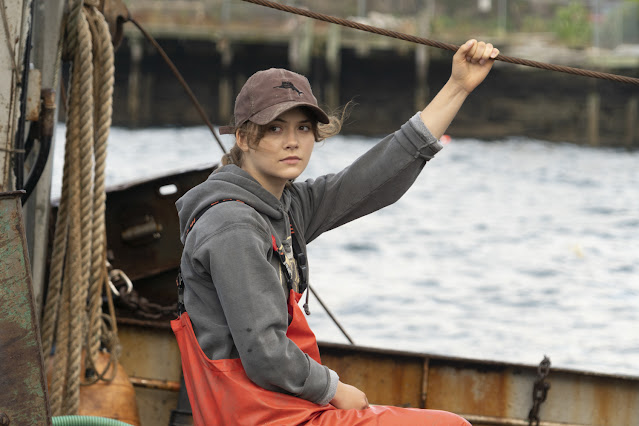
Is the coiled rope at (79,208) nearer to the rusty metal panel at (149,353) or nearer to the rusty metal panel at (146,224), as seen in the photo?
the rusty metal panel at (149,353)

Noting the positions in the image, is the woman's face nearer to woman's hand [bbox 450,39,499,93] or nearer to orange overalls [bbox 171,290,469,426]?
orange overalls [bbox 171,290,469,426]

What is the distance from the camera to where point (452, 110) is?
270 centimetres

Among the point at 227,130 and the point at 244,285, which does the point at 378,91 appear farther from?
the point at 244,285

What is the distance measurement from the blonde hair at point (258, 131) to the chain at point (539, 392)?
247 centimetres

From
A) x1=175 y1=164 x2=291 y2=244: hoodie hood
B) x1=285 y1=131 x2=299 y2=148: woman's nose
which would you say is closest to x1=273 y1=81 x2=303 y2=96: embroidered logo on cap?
x1=285 y1=131 x2=299 y2=148: woman's nose

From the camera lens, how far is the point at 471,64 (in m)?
2.71

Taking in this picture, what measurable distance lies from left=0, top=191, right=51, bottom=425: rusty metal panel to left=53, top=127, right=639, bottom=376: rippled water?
8285mm

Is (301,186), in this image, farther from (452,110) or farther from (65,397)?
(65,397)

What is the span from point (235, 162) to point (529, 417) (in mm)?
2891

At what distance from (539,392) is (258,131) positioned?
2.93 m

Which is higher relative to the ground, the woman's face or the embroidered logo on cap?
the embroidered logo on cap

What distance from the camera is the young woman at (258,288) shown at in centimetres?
219

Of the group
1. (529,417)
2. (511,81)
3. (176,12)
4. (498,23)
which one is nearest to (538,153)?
(511,81)

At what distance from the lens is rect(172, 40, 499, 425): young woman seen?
2189 mm
